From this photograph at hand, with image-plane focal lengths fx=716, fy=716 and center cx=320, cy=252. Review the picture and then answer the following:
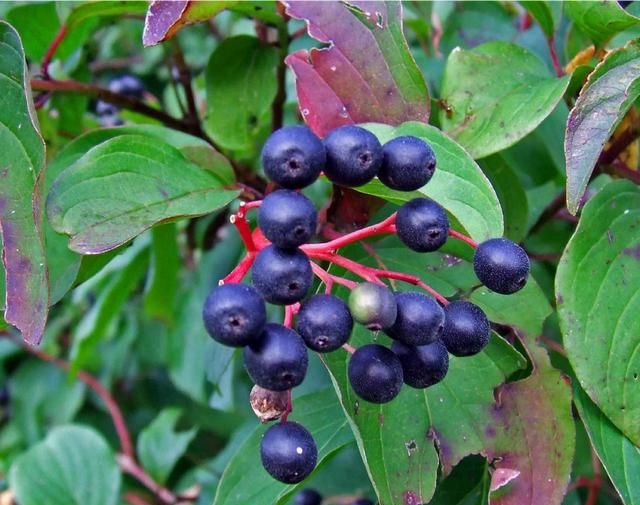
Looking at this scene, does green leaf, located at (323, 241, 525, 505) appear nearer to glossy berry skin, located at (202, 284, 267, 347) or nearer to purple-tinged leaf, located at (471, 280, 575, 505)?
purple-tinged leaf, located at (471, 280, 575, 505)

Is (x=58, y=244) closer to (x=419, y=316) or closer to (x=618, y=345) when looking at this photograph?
(x=419, y=316)

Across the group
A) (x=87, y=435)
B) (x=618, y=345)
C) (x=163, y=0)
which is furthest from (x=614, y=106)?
(x=87, y=435)

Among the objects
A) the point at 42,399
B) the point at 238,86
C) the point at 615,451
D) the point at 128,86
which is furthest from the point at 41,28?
the point at 42,399

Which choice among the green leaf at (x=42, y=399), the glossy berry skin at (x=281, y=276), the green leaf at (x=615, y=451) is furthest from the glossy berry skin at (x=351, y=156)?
the green leaf at (x=42, y=399)

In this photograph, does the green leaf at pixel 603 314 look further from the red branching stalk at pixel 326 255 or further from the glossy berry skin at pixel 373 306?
the glossy berry skin at pixel 373 306

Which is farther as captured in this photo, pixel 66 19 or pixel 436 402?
pixel 66 19

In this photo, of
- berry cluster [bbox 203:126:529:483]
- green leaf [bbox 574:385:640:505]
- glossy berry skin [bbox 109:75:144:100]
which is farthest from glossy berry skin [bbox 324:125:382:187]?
glossy berry skin [bbox 109:75:144:100]
